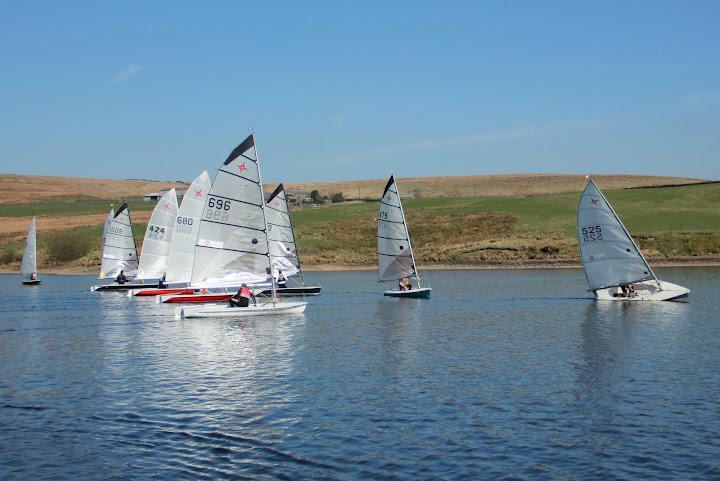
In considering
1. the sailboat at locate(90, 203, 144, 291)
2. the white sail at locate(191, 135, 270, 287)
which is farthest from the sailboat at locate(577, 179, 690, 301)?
the sailboat at locate(90, 203, 144, 291)

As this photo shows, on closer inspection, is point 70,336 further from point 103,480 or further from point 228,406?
point 103,480

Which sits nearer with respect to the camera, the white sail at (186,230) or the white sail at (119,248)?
the white sail at (186,230)

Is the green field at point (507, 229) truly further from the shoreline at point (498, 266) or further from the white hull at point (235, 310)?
the white hull at point (235, 310)

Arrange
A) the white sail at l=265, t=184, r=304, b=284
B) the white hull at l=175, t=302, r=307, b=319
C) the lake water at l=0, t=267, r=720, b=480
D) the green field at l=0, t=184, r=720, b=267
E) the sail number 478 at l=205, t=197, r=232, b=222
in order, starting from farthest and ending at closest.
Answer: the green field at l=0, t=184, r=720, b=267 → the white sail at l=265, t=184, r=304, b=284 → the sail number 478 at l=205, t=197, r=232, b=222 → the white hull at l=175, t=302, r=307, b=319 → the lake water at l=0, t=267, r=720, b=480

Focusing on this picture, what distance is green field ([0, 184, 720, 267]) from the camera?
85.6 metres

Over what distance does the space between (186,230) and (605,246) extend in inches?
1181

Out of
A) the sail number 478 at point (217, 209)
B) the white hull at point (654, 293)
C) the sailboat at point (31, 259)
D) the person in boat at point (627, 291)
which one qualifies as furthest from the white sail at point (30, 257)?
the person in boat at point (627, 291)

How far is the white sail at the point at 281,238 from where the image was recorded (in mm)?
55531

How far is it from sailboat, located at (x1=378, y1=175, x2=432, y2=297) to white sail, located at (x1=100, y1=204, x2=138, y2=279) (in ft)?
85.2

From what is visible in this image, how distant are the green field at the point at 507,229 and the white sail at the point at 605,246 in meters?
35.8

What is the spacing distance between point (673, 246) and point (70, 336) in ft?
218

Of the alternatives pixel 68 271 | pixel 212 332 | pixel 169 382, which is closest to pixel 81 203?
pixel 68 271

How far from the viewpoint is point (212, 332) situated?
36.4 metres

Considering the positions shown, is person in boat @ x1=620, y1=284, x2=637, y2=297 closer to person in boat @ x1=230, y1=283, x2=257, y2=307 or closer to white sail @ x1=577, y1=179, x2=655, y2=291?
white sail @ x1=577, y1=179, x2=655, y2=291
